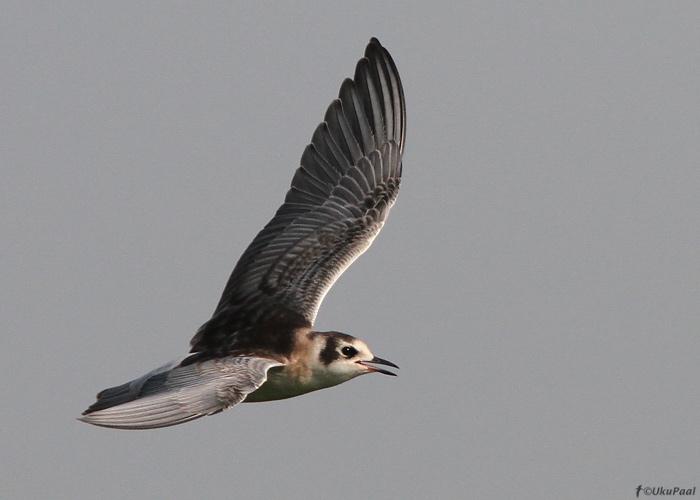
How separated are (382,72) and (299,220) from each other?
251 centimetres

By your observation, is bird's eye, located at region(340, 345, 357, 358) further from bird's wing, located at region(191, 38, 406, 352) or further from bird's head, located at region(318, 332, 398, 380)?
bird's wing, located at region(191, 38, 406, 352)

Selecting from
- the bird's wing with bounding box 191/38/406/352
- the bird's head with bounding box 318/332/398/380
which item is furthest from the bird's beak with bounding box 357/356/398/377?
the bird's wing with bounding box 191/38/406/352

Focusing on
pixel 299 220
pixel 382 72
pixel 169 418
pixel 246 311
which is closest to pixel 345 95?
pixel 382 72

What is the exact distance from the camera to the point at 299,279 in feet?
58.8

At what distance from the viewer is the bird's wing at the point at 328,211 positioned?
1775 centimetres

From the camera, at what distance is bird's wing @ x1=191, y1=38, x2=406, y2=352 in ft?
58.2

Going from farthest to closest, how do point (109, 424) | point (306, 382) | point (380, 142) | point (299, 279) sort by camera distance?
point (380, 142)
point (299, 279)
point (306, 382)
point (109, 424)

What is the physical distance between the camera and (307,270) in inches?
708

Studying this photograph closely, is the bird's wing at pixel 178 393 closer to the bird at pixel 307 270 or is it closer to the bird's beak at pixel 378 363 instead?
the bird at pixel 307 270

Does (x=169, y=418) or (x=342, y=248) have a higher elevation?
(x=342, y=248)

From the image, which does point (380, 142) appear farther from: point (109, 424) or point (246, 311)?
point (109, 424)

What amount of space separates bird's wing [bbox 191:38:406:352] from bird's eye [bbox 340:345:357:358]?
35.2 inches

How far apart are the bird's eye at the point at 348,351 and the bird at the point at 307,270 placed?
1 centimetres

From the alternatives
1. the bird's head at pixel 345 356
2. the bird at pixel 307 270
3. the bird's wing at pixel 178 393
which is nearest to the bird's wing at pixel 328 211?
the bird at pixel 307 270
